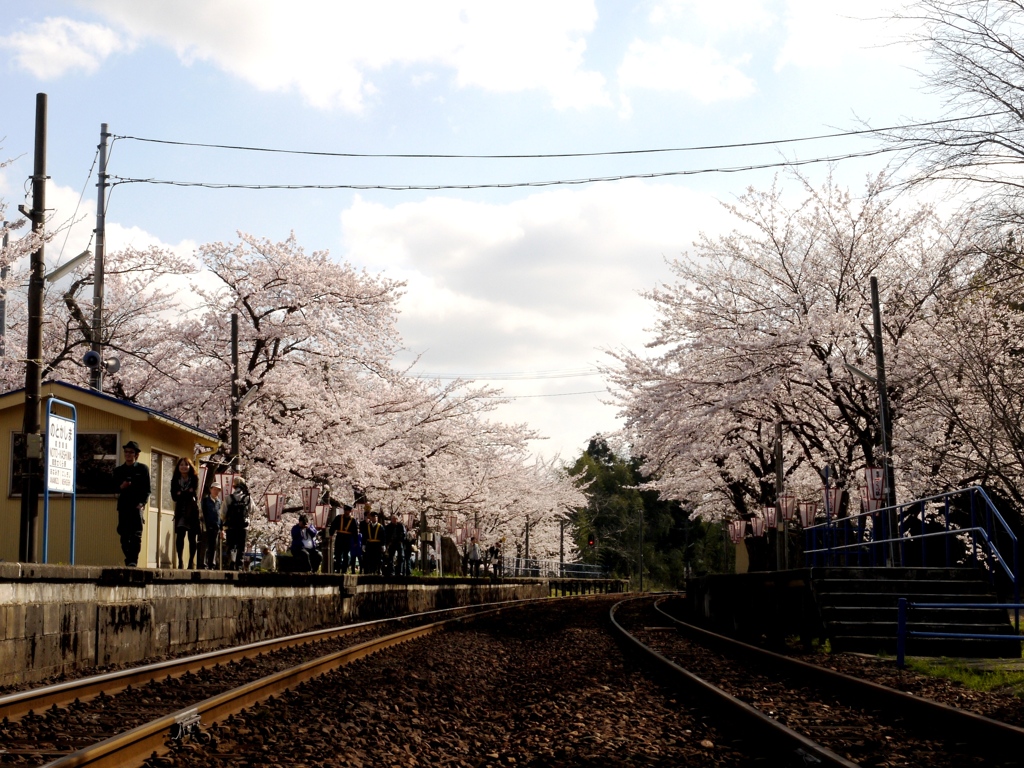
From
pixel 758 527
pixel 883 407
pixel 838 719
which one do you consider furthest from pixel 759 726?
pixel 758 527

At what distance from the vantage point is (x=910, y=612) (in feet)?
44.8

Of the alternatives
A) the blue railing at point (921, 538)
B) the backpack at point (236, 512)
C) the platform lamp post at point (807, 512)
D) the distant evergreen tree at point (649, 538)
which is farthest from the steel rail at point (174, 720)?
the distant evergreen tree at point (649, 538)

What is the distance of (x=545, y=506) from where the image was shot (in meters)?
61.2

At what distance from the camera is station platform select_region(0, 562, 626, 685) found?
9188 millimetres

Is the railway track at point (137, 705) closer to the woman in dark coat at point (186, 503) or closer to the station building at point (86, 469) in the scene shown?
the woman in dark coat at point (186, 503)

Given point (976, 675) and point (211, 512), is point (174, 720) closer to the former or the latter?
point (976, 675)

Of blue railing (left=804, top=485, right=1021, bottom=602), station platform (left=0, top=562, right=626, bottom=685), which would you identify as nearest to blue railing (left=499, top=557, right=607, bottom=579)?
blue railing (left=804, top=485, right=1021, bottom=602)

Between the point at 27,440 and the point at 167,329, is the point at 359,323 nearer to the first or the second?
the point at 167,329

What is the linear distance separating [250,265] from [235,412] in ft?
18.0

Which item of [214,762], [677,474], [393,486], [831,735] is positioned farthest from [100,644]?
[677,474]

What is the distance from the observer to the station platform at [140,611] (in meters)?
9.19

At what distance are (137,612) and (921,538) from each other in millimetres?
9841

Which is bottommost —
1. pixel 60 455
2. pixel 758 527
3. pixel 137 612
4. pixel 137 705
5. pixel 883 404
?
pixel 137 705

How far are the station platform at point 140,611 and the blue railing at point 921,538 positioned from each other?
29.2 feet
